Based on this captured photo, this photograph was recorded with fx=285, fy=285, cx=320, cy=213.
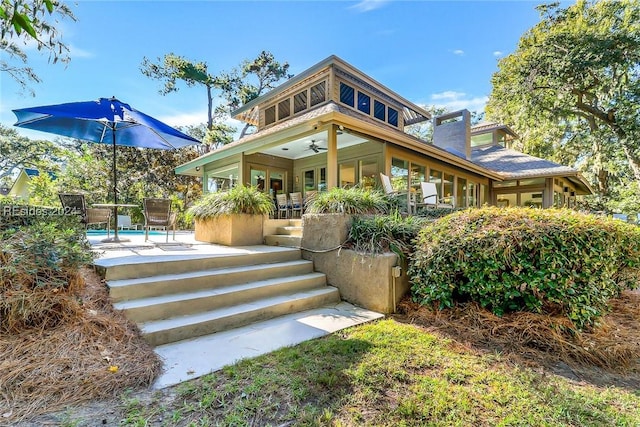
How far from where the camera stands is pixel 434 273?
3750mm

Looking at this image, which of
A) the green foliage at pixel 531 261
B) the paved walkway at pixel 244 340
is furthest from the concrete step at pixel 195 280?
the green foliage at pixel 531 261

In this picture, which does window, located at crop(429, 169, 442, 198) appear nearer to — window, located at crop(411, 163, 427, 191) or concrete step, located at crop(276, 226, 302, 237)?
window, located at crop(411, 163, 427, 191)

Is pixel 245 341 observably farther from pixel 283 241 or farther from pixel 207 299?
pixel 283 241

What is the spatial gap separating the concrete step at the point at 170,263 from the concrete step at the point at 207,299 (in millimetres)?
464

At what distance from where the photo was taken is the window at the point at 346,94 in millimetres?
9664

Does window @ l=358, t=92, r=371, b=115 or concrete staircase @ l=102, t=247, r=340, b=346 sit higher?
window @ l=358, t=92, r=371, b=115

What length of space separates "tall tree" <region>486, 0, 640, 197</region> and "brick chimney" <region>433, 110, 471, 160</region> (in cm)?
304

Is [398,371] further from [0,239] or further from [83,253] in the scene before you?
[0,239]

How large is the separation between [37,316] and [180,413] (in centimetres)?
162

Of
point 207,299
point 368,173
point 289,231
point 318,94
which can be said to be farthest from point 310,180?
point 207,299

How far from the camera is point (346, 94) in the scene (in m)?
9.81

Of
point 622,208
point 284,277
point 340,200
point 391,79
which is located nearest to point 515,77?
point 391,79

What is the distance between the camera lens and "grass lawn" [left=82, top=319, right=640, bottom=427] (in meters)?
1.94

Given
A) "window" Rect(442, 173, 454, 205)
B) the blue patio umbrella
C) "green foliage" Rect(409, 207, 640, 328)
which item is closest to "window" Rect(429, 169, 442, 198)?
"window" Rect(442, 173, 454, 205)
